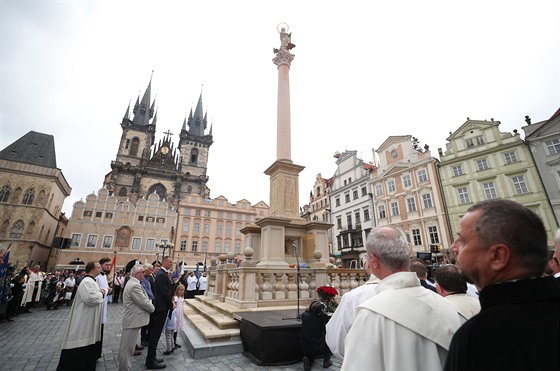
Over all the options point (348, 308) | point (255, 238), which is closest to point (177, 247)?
point (255, 238)

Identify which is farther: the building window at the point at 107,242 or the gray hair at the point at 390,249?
the building window at the point at 107,242

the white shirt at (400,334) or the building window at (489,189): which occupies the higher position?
the building window at (489,189)

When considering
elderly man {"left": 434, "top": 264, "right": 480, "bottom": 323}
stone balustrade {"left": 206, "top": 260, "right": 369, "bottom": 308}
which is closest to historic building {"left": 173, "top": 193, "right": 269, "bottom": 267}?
stone balustrade {"left": 206, "top": 260, "right": 369, "bottom": 308}

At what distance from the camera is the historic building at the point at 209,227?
4031cm

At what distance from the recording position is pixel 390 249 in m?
1.88

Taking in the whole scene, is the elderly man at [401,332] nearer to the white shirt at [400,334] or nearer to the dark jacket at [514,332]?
the white shirt at [400,334]

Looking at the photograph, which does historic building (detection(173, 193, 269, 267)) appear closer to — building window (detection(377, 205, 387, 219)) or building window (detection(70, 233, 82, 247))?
building window (detection(70, 233, 82, 247))

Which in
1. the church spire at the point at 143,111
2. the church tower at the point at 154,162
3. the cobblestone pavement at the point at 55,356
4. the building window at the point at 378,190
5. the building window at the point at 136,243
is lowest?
the cobblestone pavement at the point at 55,356

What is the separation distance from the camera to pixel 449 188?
24688 mm

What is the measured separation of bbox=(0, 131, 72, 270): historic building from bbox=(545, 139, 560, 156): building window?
5428 centimetres

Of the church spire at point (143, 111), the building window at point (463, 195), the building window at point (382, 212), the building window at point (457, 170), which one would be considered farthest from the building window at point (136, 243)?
the building window at point (457, 170)

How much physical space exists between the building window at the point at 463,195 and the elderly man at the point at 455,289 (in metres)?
25.9

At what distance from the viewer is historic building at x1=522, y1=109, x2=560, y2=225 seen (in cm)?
1981

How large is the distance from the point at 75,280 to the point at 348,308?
774 inches
